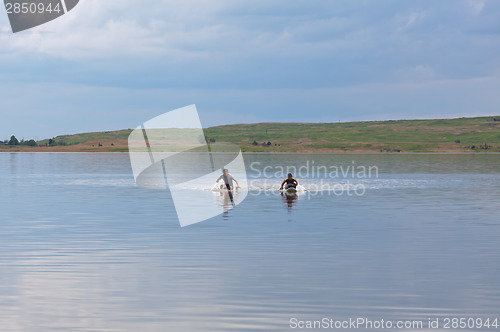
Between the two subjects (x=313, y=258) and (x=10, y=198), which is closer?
(x=313, y=258)

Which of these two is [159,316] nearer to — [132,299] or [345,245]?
[132,299]

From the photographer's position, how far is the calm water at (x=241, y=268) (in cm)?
Answer: 1371

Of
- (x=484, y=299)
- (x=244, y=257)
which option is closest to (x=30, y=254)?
(x=244, y=257)

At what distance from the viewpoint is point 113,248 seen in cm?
2198

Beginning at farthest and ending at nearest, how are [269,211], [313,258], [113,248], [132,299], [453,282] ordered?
1. [269,211]
2. [113,248]
3. [313,258]
4. [453,282]
5. [132,299]

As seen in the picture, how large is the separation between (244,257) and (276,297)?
17.2ft

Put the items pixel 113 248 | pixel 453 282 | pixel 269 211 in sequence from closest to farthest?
pixel 453 282 → pixel 113 248 → pixel 269 211

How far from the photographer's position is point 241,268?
18375 millimetres

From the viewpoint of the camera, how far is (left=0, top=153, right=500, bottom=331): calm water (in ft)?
45.0

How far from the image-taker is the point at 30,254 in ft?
67.9

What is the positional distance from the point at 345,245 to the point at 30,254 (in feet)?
34.6

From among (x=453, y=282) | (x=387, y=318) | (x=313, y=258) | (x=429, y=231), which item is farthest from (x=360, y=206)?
(x=387, y=318)

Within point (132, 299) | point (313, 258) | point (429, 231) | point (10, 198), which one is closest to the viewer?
point (132, 299)

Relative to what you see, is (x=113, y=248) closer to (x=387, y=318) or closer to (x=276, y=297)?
(x=276, y=297)
